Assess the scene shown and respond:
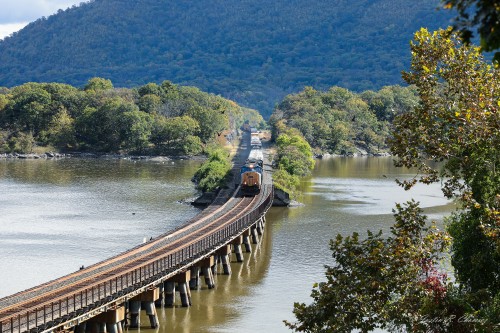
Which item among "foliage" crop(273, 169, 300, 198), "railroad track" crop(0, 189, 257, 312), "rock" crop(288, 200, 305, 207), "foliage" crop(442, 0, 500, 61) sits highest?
"foliage" crop(442, 0, 500, 61)

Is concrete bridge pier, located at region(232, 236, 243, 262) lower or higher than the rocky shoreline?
lower

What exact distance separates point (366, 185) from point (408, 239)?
80.6 m

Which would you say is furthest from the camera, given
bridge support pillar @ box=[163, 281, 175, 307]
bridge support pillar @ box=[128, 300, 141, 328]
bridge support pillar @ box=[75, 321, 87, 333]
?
bridge support pillar @ box=[163, 281, 175, 307]

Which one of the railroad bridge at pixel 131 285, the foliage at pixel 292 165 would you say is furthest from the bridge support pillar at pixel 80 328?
the foliage at pixel 292 165

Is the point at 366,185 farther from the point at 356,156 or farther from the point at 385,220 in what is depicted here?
the point at 356,156

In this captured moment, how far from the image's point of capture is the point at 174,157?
144 m

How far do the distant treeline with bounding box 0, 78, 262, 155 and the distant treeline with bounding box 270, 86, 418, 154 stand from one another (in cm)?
1634

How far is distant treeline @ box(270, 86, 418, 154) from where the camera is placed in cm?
16000

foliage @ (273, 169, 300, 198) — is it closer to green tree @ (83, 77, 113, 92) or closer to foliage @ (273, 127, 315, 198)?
foliage @ (273, 127, 315, 198)

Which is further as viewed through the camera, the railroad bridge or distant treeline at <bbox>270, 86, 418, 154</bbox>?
distant treeline at <bbox>270, 86, 418, 154</bbox>

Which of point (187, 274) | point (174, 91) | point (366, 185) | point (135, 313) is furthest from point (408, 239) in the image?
point (174, 91)

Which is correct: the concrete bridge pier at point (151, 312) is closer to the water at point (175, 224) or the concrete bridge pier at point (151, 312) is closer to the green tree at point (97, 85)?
the water at point (175, 224)

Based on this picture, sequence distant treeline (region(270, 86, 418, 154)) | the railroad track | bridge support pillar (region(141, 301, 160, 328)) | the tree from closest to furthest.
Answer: the tree, the railroad track, bridge support pillar (region(141, 301, 160, 328)), distant treeline (region(270, 86, 418, 154))

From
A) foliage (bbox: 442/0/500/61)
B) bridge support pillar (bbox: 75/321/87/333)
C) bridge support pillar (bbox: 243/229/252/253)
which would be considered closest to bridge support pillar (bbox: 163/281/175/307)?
bridge support pillar (bbox: 75/321/87/333)
